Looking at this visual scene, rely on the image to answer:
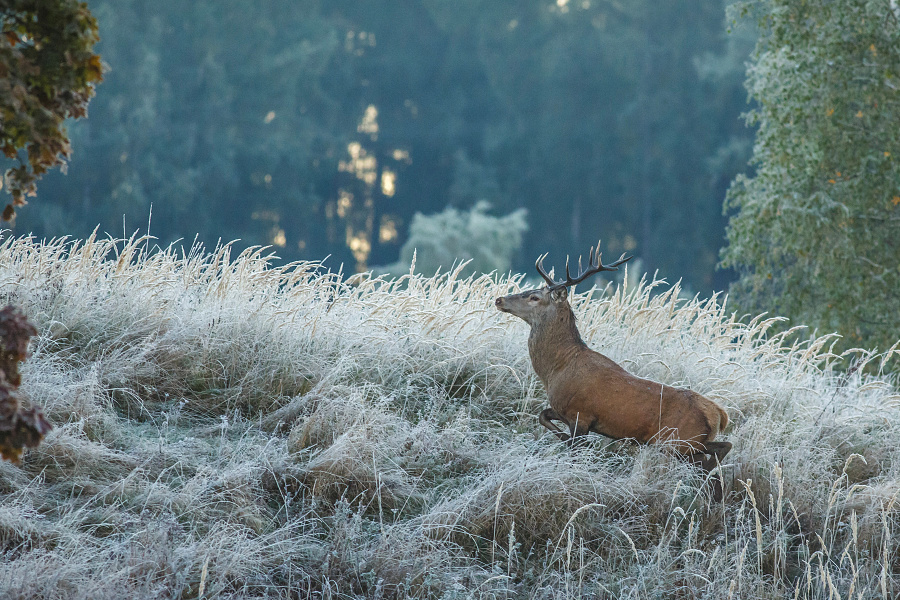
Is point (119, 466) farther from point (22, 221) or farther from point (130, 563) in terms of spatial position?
point (22, 221)

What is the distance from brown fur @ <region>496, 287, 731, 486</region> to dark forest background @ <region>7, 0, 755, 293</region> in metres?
32.0

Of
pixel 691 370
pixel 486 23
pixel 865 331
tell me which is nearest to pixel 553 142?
pixel 486 23

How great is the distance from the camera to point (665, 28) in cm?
4397

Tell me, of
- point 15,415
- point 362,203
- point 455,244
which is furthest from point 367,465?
point 362,203

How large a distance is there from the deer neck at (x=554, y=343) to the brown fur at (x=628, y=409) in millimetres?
12

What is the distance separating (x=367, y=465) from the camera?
4070 mm

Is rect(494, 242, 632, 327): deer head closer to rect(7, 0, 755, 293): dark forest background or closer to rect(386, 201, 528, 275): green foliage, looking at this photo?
rect(386, 201, 528, 275): green foliage

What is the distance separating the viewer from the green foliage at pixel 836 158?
35.1 feet

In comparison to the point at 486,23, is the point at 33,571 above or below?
below

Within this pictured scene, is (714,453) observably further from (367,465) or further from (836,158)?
(836,158)

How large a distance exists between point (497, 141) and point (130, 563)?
40513mm

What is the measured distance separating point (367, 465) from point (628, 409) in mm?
1292

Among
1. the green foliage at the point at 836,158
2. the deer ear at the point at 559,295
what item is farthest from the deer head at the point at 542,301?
the green foliage at the point at 836,158

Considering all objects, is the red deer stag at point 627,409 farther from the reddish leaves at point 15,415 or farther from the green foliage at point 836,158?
the green foliage at point 836,158
